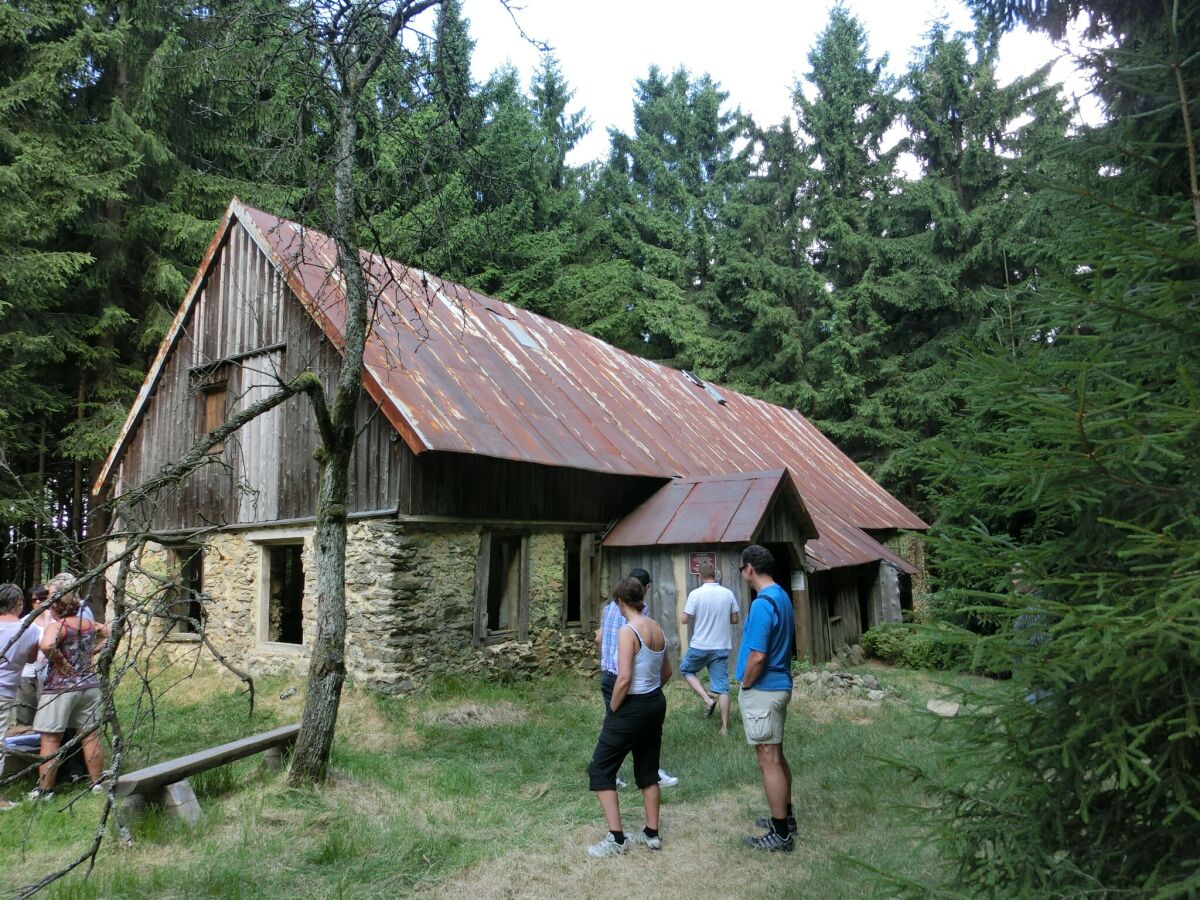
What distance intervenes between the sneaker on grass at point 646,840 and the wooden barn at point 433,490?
5.09 metres

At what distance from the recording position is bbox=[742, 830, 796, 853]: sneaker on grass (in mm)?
5016

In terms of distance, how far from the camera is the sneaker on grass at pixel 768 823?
5.12m

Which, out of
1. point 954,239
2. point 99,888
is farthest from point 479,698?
point 954,239

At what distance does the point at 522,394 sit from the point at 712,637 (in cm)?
565

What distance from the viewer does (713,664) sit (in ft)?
27.5

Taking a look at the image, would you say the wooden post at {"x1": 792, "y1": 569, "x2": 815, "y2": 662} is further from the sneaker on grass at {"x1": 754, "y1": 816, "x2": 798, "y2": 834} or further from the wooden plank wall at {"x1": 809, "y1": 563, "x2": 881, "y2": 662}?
the sneaker on grass at {"x1": 754, "y1": 816, "x2": 798, "y2": 834}

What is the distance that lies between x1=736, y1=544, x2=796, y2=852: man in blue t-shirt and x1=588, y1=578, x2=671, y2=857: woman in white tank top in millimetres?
568

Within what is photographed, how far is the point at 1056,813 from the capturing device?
8.59ft

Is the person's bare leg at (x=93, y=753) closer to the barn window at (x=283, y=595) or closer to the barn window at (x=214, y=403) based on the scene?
the barn window at (x=283, y=595)

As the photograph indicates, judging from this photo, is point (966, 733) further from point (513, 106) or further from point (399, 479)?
point (513, 106)

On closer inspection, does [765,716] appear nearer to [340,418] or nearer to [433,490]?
[340,418]

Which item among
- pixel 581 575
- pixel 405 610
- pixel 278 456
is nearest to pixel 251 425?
pixel 278 456

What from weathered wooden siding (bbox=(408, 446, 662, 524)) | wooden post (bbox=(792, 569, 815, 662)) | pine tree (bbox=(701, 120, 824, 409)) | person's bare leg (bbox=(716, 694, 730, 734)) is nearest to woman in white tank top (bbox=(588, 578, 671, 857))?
person's bare leg (bbox=(716, 694, 730, 734))

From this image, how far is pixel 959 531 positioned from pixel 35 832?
6.41 metres
